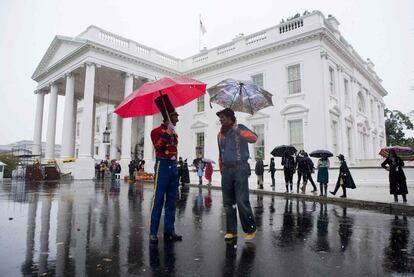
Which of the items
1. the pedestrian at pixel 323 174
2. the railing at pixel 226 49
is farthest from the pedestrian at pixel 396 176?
the railing at pixel 226 49

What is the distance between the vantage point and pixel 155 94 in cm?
464

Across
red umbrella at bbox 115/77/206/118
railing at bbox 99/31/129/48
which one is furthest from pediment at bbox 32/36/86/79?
red umbrella at bbox 115/77/206/118

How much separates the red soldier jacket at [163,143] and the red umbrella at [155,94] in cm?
60

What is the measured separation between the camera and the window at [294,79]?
20106mm

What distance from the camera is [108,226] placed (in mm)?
5438

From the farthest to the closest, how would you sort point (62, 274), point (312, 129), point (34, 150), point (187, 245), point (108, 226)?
point (34, 150)
point (312, 129)
point (108, 226)
point (187, 245)
point (62, 274)

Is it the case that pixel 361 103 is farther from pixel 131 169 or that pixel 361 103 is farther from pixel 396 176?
pixel 131 169

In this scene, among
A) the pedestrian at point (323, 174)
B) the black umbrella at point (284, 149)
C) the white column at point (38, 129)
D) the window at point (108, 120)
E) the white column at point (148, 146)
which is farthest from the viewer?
the window at point (108, 120)

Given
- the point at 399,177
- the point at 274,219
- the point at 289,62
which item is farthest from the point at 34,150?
the point at 399,177

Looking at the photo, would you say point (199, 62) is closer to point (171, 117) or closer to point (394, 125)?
point (171, 117)

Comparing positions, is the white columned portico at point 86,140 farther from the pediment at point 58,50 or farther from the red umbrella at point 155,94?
the red umbrella at point 155,94

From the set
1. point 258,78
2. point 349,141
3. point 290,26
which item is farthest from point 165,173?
point 349,141

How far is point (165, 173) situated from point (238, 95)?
3168mm

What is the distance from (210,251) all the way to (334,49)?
Result: 68.7 ft
